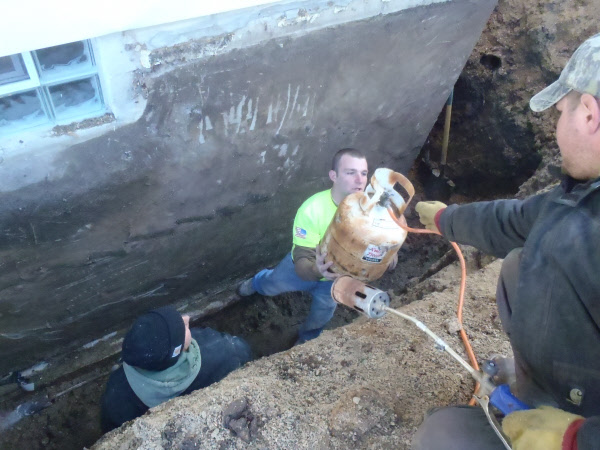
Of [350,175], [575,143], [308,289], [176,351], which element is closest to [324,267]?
[350,175]

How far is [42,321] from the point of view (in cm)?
336

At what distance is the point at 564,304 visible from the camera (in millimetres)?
1650

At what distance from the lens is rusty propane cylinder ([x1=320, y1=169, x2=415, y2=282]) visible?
259cm

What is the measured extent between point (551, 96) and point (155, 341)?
6.75ft

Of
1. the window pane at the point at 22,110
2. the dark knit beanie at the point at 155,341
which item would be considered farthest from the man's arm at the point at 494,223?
the window pane at the point at 22,110

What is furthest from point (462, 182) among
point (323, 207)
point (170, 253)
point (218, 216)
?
point (170, 253)

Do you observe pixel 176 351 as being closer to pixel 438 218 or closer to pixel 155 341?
pixel 155 341

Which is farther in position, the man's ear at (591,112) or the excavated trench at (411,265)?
the excavated trench at (411,265)

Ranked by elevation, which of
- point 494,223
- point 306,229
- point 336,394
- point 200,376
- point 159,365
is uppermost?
point 494,223

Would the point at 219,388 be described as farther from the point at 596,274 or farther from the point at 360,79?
the point at 360,79

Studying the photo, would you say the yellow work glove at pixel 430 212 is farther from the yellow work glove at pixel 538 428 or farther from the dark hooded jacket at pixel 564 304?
the yellow work glove at pixel 538 428

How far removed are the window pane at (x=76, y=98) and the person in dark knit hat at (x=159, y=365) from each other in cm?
107

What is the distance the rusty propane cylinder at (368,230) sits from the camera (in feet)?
A: 8.50

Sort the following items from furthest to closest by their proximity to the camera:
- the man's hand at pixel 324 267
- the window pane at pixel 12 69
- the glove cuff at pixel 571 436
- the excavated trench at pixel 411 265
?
the excavated trench at pixel 411 265, the man's hand at pixel 324 267, the window pane at pixel 12 69, the glove cuff at pixel 571 436
